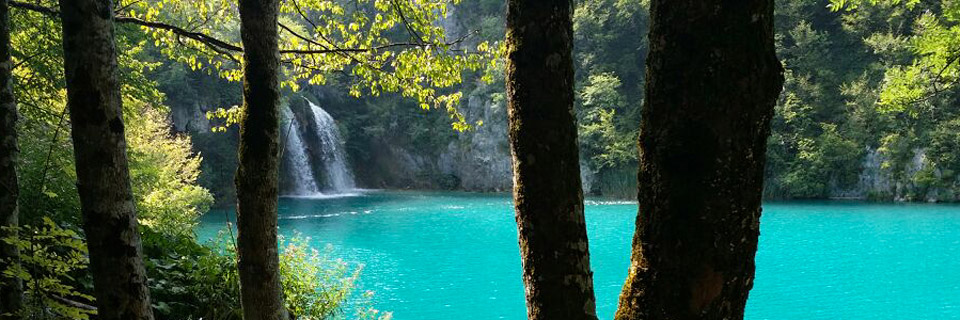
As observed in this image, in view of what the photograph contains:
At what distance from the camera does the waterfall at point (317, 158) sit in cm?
3300

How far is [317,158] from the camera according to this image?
35.6 metres

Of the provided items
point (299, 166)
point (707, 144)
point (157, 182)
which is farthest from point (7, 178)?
point (299, 166)

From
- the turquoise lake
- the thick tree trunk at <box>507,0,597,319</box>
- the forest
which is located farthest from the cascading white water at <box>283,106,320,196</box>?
the thick tree trunk at <box>507,0,597,319</box>

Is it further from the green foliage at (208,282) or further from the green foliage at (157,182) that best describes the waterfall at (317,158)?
the green foliage at (208,282)

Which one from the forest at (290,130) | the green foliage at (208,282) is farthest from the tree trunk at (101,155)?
the green foliage at (208,282)

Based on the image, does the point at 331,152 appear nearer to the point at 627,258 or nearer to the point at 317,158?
the point at 317,158

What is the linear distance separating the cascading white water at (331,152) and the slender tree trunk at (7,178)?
32.3 metres

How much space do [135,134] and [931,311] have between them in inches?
631

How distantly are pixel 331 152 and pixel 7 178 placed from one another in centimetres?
3376

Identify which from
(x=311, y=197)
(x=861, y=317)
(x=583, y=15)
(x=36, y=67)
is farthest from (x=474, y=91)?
(x=36, y=67)

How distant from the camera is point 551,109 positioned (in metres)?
1.86

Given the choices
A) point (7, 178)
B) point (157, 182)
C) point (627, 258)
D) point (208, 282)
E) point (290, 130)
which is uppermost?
point (290, 130)

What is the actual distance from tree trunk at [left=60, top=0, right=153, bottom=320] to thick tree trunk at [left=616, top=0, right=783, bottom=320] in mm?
1979

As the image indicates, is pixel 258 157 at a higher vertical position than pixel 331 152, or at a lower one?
lower
